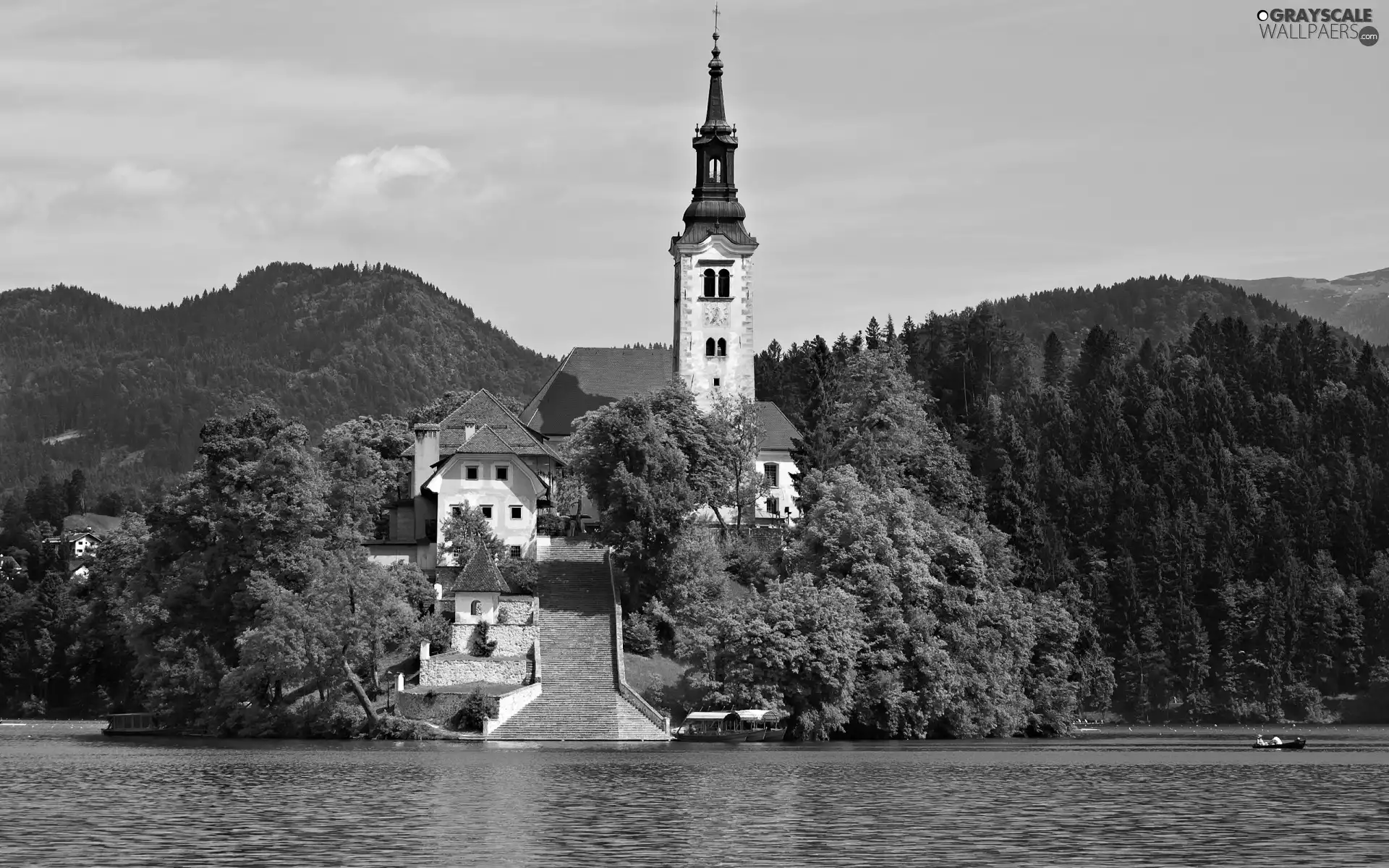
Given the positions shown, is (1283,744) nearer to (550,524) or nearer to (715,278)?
(550,524)

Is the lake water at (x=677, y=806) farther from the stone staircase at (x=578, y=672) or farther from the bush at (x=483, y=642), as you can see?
the bush at (x=483, y=642)

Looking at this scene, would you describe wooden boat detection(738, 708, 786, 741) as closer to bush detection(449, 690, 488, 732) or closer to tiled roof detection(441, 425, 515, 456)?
bush detection(449, 690, 488, 732)

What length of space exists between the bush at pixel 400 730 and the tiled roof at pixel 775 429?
36.7 meters

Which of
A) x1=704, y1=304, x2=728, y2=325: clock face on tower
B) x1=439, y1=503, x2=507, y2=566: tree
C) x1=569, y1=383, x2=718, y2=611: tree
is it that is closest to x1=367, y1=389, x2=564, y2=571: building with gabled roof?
x1=439, y1=503, x2=507, y2=566: tree

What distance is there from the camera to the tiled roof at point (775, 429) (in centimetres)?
11450

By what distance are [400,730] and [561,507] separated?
78.1 feet

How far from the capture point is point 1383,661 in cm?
12938

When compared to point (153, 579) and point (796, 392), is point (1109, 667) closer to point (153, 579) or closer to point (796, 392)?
point (796, 392)

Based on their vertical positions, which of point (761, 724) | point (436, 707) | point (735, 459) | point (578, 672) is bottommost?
point (761, 724)

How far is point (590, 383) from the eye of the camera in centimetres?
11712

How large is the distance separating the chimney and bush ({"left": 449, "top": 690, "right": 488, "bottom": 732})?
2162cm

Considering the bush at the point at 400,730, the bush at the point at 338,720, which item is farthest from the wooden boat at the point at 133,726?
the bush at the point at 400,730

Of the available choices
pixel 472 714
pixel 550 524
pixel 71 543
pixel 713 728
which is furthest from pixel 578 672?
pixel 71 543

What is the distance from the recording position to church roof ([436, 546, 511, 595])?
3450 inches
